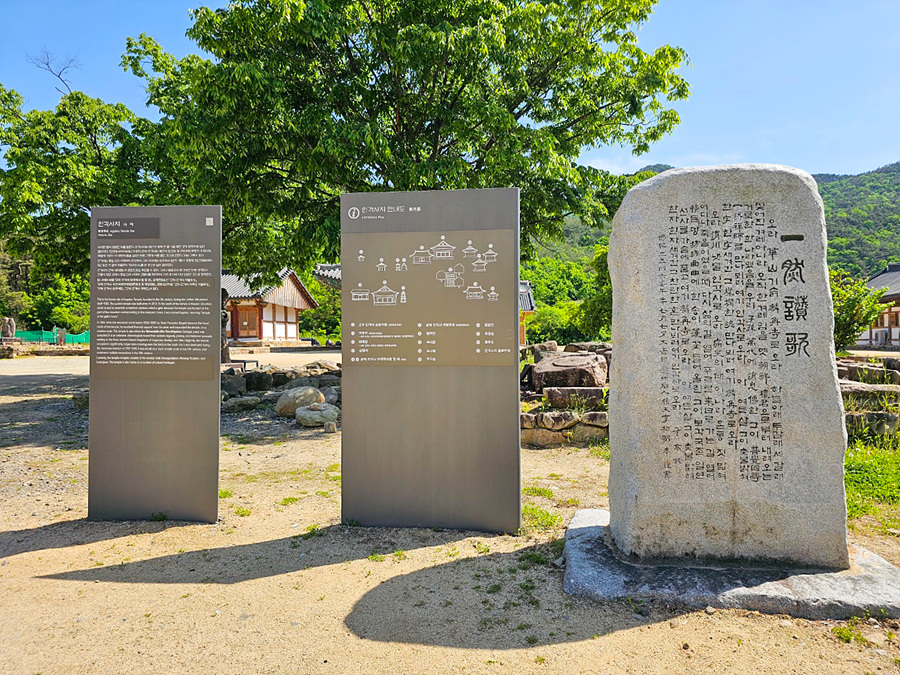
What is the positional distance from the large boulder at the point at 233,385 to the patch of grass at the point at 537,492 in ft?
26.9

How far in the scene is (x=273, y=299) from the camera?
108 feet

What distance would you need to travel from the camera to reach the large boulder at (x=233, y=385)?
1177 cm

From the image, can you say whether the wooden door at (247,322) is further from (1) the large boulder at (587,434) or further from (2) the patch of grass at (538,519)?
(2) the patch of grass at (538,519)

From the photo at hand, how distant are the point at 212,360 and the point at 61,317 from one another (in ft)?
123

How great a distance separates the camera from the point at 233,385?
11.9 metres

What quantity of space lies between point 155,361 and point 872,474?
707 cm

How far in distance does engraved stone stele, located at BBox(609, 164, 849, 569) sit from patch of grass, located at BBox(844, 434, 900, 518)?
1873mm

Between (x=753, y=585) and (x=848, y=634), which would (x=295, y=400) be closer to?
(x=753, y=585)

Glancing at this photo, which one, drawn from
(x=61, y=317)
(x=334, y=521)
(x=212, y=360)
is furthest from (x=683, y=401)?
(x=61, y=317)

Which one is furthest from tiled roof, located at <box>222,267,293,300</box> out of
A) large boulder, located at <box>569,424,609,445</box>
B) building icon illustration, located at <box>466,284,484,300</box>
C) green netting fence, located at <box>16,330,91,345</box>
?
building icon illustration, located at <box>466,284,484,300</box>

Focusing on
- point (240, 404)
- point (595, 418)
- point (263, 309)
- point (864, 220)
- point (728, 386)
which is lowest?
point (240, 404)

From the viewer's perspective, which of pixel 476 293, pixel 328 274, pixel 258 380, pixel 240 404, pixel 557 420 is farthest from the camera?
pixel 328 274

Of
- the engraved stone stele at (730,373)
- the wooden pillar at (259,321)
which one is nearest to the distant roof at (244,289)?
the wooden pillar at (259,321)

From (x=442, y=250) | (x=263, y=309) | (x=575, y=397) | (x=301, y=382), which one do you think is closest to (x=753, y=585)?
(x=442, y=250)
